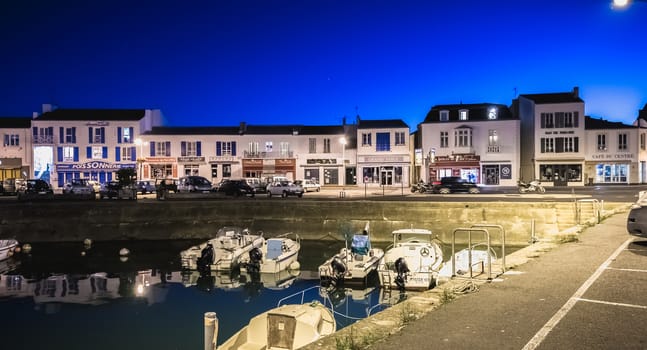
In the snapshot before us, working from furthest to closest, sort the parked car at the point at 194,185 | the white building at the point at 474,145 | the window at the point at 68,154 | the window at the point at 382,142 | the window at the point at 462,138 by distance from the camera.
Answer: the window at the point at 68,154 → the window at the point at 382,142 → the window at the point at 462,138 → the white building at the point at 474,145 → the parked car at the point at 194,185

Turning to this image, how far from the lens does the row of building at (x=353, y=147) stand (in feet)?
177

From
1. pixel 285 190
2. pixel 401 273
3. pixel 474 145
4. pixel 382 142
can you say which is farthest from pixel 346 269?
pixel 474 145

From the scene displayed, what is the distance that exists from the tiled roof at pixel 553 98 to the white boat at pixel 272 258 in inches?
1604

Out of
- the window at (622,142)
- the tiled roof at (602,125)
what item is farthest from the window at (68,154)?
the window at (622,142)

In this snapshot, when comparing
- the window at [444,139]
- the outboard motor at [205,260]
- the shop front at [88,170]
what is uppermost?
the window at [444,139]

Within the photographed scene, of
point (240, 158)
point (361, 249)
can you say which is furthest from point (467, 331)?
point (240, 158)

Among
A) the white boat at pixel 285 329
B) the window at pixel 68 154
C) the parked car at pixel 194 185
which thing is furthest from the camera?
the window at pixel 68 154

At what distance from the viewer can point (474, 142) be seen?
56.0 meters

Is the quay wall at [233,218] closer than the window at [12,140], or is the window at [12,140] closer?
the quay wall at [233,218]

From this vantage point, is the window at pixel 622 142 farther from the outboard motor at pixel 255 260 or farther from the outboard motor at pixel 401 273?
the outboard motor at pixel 255 260

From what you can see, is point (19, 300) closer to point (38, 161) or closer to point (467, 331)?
point (467, 331)

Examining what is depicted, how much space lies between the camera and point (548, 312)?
7.71m

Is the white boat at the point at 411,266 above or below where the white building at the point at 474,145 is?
below

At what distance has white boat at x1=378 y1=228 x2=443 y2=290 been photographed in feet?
60.7
